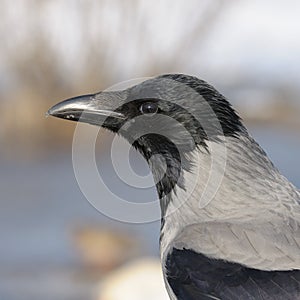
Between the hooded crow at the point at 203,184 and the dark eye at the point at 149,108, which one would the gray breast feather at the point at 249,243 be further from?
the dark eye at the point at 149,108

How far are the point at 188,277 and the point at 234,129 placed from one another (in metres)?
0.63

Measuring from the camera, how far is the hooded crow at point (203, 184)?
384cm

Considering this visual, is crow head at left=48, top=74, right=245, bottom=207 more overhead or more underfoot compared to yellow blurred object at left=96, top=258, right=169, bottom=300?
more overhead

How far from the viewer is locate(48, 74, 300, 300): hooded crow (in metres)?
3.84

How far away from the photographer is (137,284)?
6789 millimetres

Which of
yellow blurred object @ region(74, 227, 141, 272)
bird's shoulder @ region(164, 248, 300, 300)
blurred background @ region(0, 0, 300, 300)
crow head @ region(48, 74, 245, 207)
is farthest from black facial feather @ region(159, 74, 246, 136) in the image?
yellow blurred object @ region(74, 227, 141, 272)

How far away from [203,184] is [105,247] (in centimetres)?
443

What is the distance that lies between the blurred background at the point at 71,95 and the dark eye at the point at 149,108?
12.5ft

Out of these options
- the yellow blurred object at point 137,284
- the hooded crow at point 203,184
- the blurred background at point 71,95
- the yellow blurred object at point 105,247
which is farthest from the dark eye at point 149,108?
the yellow blurred object at point 105,247

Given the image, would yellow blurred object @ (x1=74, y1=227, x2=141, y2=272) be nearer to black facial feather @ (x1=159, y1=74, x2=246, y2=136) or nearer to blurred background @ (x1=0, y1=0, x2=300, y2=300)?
blurred background @ (x1=0, y1=0, x2=300, y2=300)

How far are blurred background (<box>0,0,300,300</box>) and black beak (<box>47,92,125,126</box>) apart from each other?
12.2 feet

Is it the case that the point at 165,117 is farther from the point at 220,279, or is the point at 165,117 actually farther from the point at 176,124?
the point at 220,279

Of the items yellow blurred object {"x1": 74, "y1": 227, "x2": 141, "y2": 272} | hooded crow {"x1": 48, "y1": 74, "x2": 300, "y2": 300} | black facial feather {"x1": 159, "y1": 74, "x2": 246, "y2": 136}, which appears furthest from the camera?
yellow blurred object {"x1": 74, "y1": 227, "x2": 141, "y2": 272}

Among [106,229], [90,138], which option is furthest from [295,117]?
[106,229]
